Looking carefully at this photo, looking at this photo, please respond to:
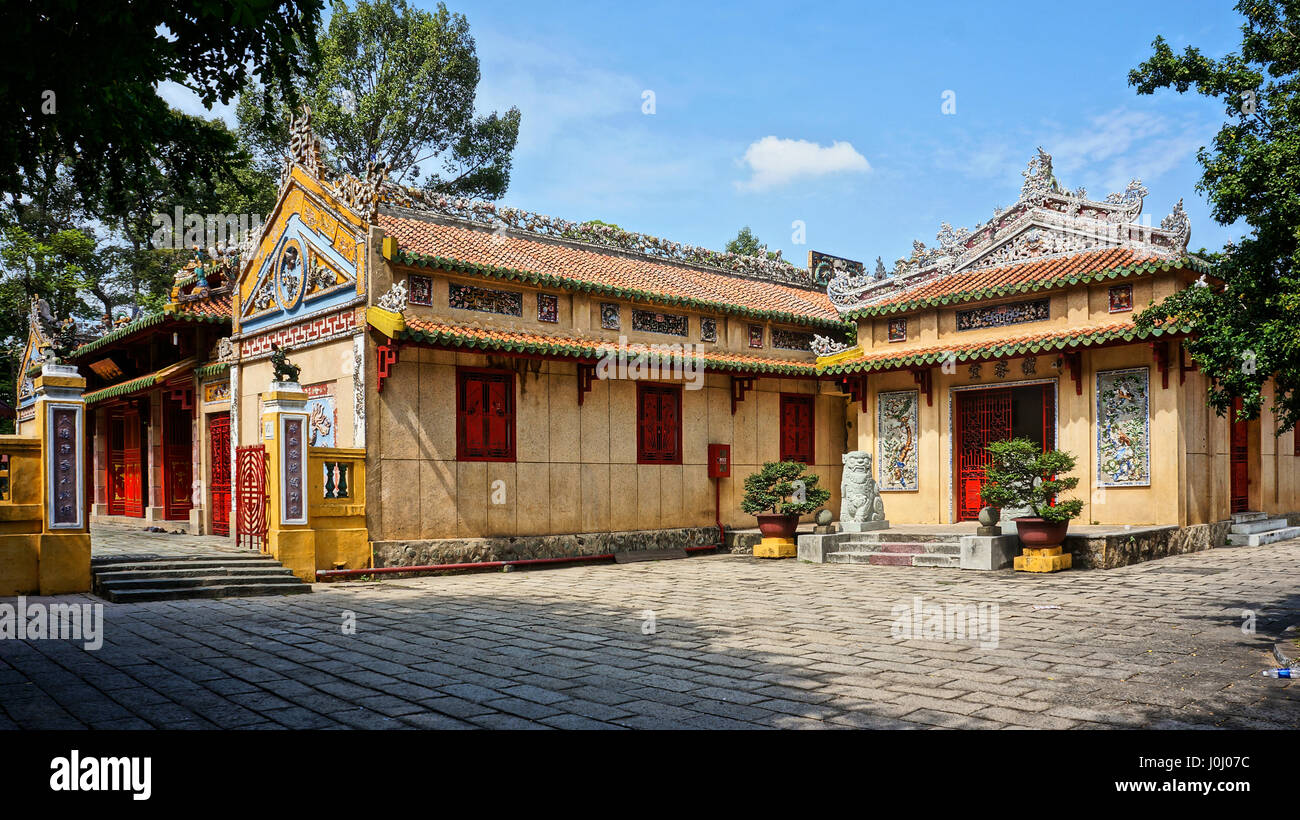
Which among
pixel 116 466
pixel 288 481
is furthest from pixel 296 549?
pixel 116 466

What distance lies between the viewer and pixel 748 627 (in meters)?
7.96

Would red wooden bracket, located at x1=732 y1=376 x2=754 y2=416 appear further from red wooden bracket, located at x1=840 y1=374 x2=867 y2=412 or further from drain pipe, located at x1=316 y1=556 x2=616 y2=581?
drain pipe, located at x1=316 y1=556 x2=616 y2=581

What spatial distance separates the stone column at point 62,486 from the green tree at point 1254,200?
10891mm

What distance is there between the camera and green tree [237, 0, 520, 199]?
86.2 feet

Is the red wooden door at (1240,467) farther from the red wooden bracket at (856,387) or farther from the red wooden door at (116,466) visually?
the red wooden door at (116,466)

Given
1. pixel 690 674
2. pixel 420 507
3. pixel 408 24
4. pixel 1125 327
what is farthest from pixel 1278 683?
pixel 408 24

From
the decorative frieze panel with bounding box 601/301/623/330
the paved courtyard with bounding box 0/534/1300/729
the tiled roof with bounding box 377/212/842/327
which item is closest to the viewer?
the paved courtyard with bounding box 0/534/1300/729

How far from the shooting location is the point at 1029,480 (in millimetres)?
11766

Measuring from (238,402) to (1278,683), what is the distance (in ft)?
48.1

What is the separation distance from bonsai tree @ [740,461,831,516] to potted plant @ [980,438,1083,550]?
336 centimetres

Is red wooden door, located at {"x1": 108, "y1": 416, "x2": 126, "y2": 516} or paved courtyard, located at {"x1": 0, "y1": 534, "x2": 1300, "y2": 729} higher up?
red wooden door, located at {"x1": 108, "y1": 416, "x2": 126, "y2": 516}

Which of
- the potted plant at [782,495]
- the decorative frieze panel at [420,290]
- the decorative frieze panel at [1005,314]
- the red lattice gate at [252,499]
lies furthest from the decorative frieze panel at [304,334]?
the decorative frieze panel at [1005,314]

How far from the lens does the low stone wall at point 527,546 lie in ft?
40.7

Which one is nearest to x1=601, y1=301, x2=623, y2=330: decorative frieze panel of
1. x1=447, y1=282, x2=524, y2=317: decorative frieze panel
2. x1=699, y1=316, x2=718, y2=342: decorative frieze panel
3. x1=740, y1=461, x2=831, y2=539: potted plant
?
x1=447, y1=282, x2=524, y2=317: decorative frieze panel
